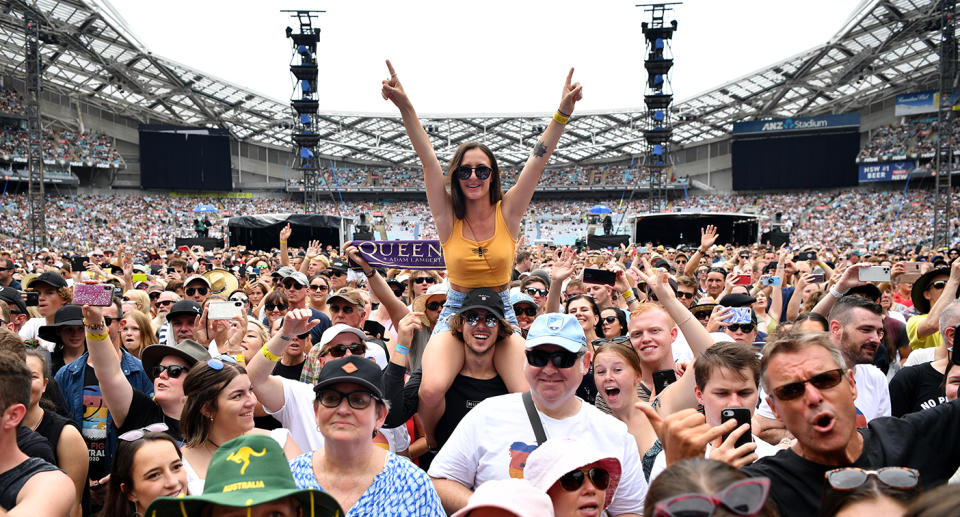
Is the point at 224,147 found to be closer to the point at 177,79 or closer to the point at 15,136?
the point at 177,79

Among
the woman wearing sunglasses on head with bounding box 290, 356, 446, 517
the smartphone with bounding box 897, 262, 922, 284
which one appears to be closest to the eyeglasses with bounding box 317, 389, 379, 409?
the woman wearing sunglasses on head with bounding box 290, 356, 446, 517

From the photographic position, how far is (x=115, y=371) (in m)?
3.28

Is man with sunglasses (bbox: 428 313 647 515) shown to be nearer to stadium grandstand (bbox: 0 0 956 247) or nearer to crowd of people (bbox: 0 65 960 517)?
crowd of people (bbox: 0 65 960 517)

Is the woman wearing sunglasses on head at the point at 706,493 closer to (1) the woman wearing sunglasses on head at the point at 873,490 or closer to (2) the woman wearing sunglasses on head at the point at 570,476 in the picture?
(1) the woman wearing sunglasses on head at the point at 873,490

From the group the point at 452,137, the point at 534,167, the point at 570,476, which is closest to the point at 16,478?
the point at 570,476

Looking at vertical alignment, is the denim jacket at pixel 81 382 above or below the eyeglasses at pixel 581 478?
below

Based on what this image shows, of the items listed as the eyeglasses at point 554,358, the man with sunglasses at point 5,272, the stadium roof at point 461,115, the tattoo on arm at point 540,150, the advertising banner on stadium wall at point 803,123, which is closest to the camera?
the eyeglasses at point 554,358

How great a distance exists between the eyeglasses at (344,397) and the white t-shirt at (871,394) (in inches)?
95.7

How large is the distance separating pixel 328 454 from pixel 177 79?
42.4 m

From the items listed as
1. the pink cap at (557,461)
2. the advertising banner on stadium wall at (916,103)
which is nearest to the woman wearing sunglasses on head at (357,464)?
the pink cap at (557,461)

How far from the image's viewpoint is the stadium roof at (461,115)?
32188mm

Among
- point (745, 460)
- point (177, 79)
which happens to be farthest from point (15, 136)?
point (745, 460)

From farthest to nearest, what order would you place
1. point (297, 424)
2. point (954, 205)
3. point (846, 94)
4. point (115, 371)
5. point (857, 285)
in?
point (846, 94) < point (954, 205) < point (857, 285) < point (297, 424) < point (115, 371)

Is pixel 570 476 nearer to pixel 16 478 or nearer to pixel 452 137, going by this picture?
pixel 16 478
